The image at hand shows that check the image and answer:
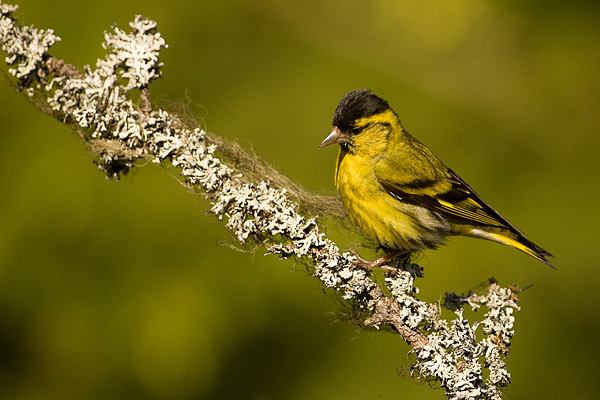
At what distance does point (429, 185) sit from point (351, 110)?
0.38 m

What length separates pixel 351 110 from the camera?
2.07 meters

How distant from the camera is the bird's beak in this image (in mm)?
2041

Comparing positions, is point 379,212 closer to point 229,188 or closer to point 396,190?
point 396,190

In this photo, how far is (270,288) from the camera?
6.10 ft

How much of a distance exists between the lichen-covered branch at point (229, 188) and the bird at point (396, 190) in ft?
0.91

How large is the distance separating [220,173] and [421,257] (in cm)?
76

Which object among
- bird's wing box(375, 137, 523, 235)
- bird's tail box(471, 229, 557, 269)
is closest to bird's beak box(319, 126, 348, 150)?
bird's wing box(375, 137, 523, 235)

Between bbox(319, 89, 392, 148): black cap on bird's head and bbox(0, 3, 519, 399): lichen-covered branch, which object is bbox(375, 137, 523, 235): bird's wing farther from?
bbox(0, 3, 519, 399): lichen-covered branch

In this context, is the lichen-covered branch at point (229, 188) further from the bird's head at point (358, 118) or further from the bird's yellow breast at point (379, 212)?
the bird's head at point (358, 118)

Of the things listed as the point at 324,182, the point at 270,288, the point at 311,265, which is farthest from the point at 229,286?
the point at 324,182

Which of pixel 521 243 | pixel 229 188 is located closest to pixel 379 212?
pixel 521 243

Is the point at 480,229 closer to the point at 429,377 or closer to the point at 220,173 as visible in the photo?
Answer: the point at 429,377

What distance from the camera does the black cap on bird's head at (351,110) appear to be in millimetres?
2045

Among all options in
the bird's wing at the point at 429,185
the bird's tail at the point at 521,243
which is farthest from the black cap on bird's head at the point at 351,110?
the bird's tail at the point at 521,243
